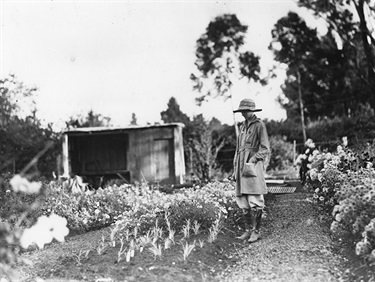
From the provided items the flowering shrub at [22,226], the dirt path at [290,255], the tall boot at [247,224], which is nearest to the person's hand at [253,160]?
the tall boot at [247,224]

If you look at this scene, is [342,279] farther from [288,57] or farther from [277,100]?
[277,100]

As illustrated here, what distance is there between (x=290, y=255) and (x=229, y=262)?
75 cm

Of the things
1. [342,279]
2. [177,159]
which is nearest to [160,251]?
[342,279]

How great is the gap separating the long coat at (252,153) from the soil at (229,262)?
76 cm

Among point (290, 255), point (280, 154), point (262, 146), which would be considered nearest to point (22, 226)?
point (262, 146)

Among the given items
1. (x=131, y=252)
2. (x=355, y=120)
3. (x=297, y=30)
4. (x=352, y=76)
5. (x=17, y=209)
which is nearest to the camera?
(x=131, y=252)

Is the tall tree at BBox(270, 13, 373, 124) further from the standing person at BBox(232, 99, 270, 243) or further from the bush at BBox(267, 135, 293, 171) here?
the standing person at BBox(232, 99, 270, 243)

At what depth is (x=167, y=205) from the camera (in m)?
7.32

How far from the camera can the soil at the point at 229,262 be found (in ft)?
15.9

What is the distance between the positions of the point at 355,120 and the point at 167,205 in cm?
2068

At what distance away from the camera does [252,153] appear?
665 cm

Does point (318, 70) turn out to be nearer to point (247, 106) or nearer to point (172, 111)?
point (172, 111)

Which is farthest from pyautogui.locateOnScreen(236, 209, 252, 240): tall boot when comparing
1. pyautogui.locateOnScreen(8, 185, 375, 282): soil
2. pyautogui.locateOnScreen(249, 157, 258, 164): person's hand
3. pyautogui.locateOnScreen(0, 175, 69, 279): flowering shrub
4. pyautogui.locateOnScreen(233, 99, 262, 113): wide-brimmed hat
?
pyautogui.locateOnScreen(0, 175, 69, 279): flowering shrub

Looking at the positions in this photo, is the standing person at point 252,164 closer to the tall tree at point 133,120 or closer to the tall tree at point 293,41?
the tall tree at point 293,41
